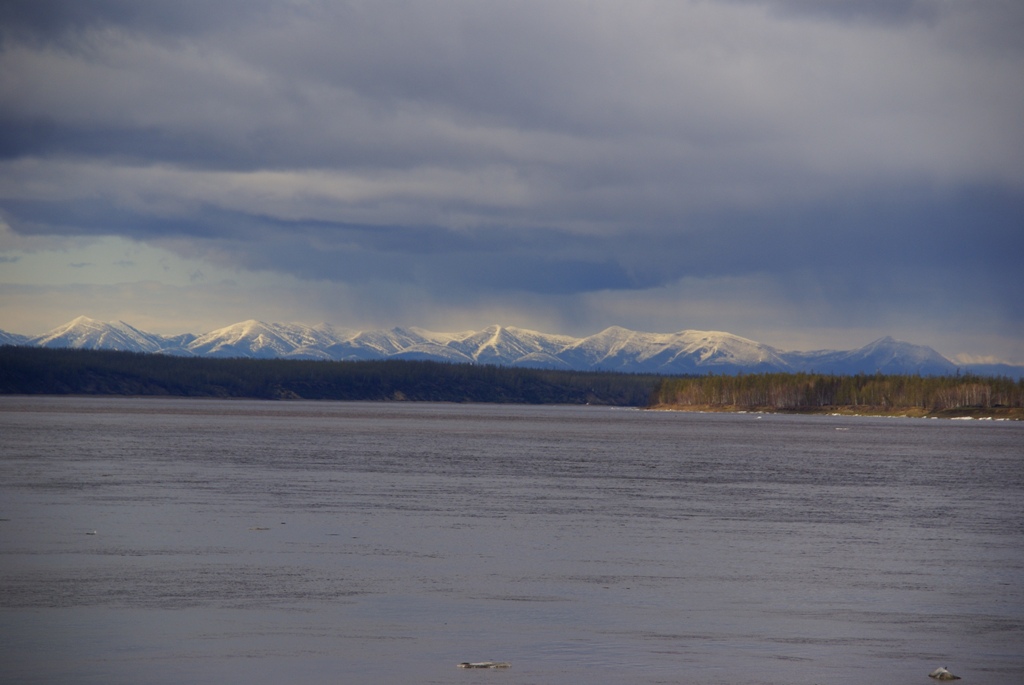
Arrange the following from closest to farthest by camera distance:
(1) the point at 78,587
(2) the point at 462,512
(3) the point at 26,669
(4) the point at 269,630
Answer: (3) the point at 26,669, (4) the point at 269,630, (1) the point at 78,587, (2) the point at 462,512

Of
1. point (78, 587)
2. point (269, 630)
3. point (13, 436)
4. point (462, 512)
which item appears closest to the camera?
point (269, 630)

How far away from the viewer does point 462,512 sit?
4025cm

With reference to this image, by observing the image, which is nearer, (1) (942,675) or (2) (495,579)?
(1) (942,675)

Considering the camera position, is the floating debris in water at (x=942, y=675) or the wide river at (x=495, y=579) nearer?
the floating debris in water at (x=942, y=675)

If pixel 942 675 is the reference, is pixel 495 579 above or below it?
below

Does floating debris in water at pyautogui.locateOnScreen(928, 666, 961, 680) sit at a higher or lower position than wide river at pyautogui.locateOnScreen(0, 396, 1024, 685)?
higher

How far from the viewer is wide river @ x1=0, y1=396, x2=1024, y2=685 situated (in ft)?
60.2

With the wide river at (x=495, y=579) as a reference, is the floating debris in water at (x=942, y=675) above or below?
above

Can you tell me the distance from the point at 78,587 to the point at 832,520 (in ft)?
87.3

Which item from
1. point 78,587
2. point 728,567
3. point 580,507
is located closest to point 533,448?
point 580,507

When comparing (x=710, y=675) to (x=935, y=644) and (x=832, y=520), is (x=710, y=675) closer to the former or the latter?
(x=935, y=644)

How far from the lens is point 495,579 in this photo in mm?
26219

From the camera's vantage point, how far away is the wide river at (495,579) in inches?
723

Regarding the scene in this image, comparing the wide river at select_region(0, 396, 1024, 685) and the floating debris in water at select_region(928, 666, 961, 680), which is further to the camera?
the wide river at select_region(0, 396, 1024, 685)
